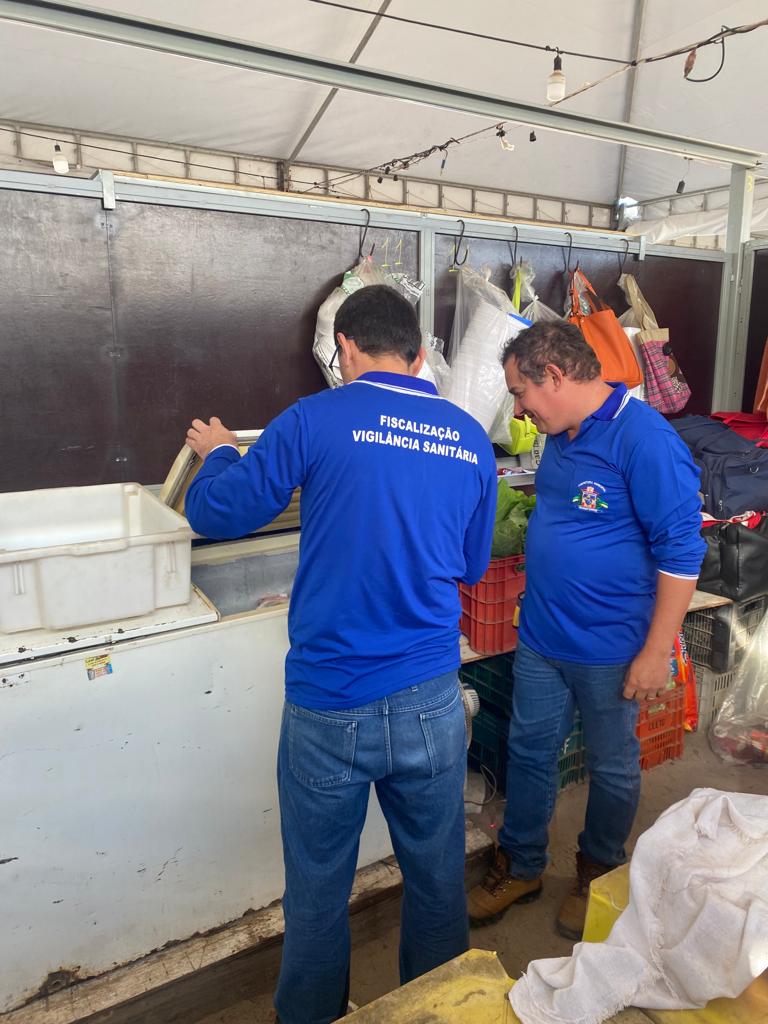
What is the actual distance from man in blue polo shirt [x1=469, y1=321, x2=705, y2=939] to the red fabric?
5.77 ft

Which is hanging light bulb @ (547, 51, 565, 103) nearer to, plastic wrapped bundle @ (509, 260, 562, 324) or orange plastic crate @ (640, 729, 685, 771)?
plastic wrapped bundle @ (509, 260, 562, 324)

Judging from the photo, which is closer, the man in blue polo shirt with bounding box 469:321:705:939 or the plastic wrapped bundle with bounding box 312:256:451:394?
the man in blue polo shirt with bounding box 469:321:705:939

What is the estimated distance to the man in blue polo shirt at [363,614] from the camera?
4.15 feet

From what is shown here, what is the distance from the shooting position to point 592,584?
5.88ft

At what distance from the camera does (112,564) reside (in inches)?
58.7

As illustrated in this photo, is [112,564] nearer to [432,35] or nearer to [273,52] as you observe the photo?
[273,52]

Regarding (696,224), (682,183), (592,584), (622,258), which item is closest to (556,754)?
(592,584)

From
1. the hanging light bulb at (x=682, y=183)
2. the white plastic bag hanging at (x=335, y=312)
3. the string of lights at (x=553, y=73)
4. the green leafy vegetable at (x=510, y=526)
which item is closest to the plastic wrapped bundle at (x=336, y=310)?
the white plastic bag hanging at (x=335, y=312)

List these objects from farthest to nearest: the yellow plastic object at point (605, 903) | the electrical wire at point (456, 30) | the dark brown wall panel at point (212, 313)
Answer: the electrical wire at point (456, 30)
the dark brown wall panel at point (212, 313)
the yellow plastic object at point (605, 903)

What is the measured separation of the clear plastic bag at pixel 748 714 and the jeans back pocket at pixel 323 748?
2126 millimetres

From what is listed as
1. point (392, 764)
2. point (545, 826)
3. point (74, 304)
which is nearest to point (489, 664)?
point (545, 826)

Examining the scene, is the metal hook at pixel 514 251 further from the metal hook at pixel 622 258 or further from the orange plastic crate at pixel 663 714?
the orange plastic crate at pixel 663 714

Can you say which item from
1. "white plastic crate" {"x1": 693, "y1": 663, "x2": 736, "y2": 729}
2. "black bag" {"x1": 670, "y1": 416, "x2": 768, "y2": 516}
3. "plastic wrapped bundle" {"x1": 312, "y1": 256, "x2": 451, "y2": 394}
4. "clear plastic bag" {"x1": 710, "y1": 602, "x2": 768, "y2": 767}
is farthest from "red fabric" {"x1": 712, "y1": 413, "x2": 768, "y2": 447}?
"plastic wrapped bundle" {"x1": 312, "y1": 256, "x2": 451, "y2": 394}

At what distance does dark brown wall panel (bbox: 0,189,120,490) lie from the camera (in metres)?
2.04
